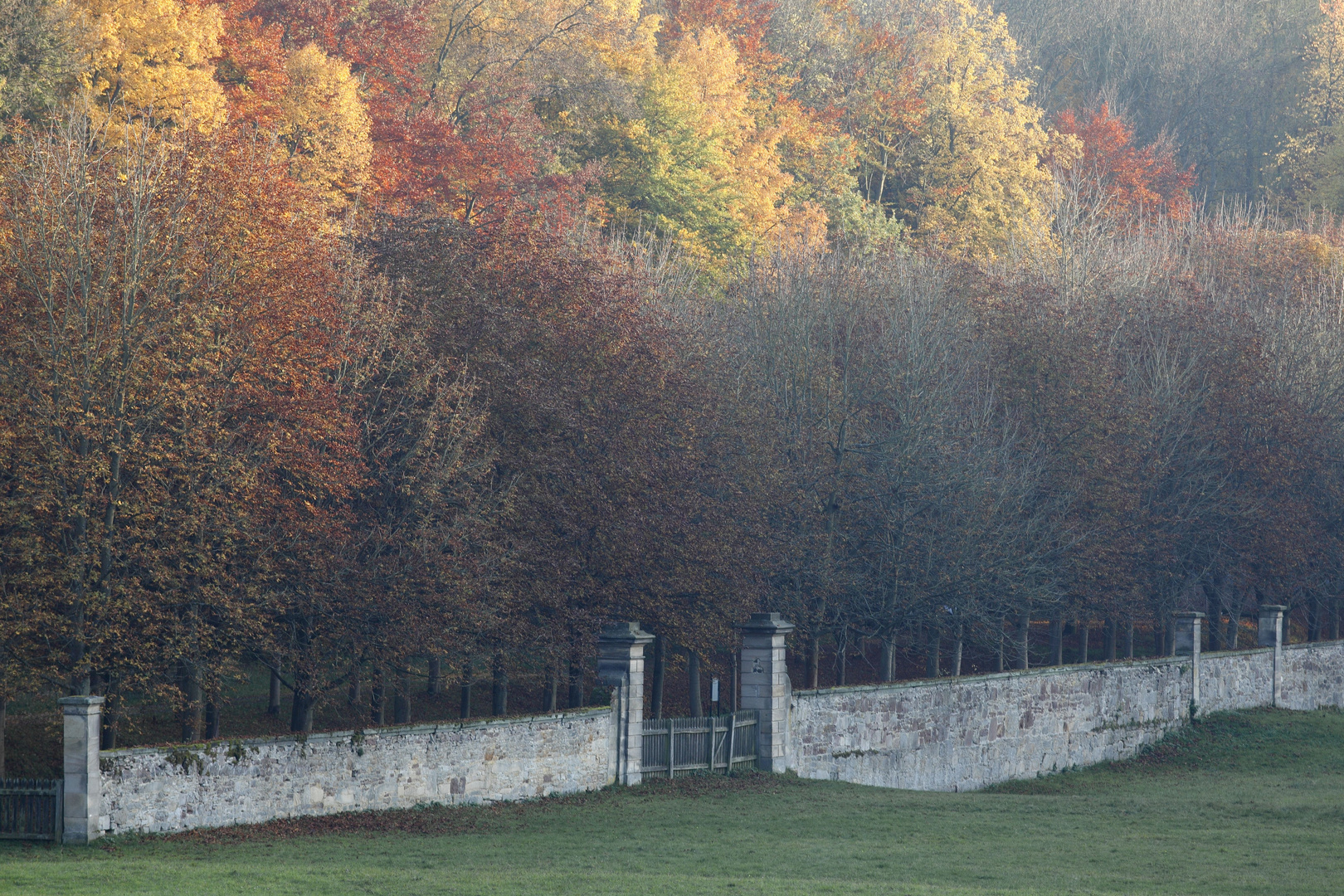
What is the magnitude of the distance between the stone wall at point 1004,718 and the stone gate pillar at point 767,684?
591 mm

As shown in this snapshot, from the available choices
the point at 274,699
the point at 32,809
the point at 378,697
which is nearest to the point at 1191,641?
the point at 378,697

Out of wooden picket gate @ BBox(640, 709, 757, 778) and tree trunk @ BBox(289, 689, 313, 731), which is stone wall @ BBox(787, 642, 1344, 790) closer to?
wooden picket gate @ BBox(640, 709, 757, 778)

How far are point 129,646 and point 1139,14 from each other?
98.4 m

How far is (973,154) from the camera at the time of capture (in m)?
72.1

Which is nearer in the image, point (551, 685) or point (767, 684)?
point (767, 684)

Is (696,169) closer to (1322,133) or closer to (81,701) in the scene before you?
(81,701)

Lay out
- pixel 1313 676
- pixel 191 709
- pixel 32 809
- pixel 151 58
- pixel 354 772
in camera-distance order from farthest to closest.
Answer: pixel 1313 676 → pixel 151 58 → pixel 191 709 → pixel 354 772 → pixel 32 809

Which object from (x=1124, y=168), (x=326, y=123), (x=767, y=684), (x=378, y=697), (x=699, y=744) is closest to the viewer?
(x=699, y=744)

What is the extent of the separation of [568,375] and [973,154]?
45.4 meters

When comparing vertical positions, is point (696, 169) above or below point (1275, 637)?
above

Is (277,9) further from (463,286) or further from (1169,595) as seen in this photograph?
(1169,595)

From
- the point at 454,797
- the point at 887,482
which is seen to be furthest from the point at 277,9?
the point at 454,797

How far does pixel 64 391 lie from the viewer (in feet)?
77.8

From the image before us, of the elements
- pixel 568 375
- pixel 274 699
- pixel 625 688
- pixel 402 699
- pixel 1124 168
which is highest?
pixel 1124 168
